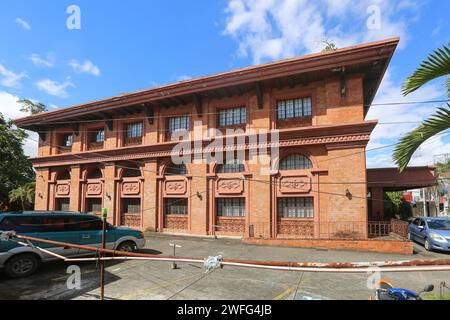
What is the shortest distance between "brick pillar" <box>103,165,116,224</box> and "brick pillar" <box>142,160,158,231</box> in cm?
269

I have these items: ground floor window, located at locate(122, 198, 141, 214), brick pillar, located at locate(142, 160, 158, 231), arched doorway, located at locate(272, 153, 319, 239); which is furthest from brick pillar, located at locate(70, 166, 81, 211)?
arched doorway, located at locate(272, 153, 319, 239)

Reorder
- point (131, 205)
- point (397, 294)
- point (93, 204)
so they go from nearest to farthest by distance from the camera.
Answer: point (397, 294)
point (131, 205)
point (93, 204)

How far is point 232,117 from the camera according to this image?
15773 mm

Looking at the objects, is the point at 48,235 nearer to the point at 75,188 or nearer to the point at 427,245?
the point at 75,188

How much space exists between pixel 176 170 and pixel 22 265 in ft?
32.3

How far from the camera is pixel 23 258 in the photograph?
7.76 m

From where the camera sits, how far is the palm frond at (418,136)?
392cm

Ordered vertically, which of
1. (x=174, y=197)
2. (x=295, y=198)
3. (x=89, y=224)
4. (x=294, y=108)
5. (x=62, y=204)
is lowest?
(x=62, y=204)

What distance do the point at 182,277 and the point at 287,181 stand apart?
26.5 feet

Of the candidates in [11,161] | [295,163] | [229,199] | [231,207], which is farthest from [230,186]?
[11,161]

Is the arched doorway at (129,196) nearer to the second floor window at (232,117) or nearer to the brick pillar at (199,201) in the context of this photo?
the brick pillar at (199,201)

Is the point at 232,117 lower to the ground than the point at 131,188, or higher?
higher
